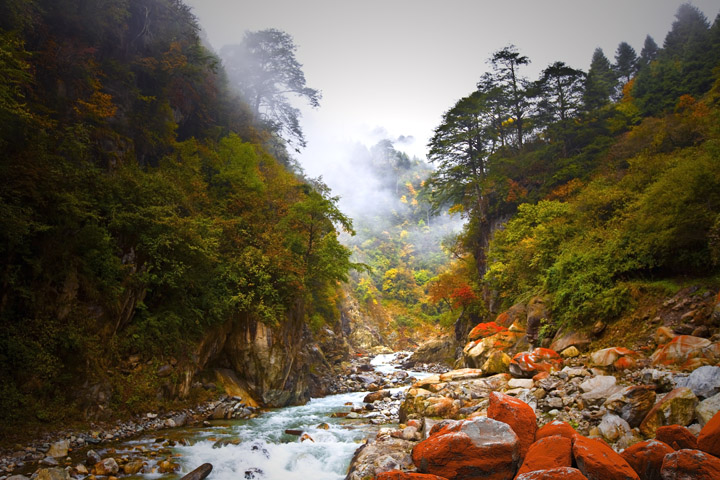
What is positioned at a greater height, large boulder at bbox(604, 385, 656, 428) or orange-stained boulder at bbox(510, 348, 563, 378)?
large boulder at bbox(604, 385, 656, 428)

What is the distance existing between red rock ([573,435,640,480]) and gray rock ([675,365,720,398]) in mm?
2378

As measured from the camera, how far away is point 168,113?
1830cm

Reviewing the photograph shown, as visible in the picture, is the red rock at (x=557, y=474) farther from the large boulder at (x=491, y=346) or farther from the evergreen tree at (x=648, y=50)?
the evergreen tree at (x=648, y=50)

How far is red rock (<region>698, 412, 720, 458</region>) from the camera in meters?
4.34

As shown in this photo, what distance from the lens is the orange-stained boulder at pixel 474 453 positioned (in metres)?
5.37

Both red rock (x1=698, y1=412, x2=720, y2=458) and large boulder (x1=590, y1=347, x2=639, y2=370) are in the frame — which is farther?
large boulder (x1=590, y1=347, x2=639, y2=370)

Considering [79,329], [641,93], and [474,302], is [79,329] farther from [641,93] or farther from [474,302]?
[641,93]

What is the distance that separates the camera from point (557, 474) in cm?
434

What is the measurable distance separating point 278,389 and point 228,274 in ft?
18.8

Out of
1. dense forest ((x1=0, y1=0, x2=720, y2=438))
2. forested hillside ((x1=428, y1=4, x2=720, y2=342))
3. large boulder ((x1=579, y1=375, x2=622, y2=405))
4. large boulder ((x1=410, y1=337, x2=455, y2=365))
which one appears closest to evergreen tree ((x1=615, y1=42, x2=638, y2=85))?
forested hillside ((x1=428, y1=4, x2=720, y2=342))

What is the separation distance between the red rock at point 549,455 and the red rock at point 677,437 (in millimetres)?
1281

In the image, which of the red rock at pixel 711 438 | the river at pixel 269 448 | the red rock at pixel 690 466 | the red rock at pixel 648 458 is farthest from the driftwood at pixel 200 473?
the red rock at pixel 711 438

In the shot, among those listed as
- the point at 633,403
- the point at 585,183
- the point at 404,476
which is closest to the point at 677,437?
the point at 633,403

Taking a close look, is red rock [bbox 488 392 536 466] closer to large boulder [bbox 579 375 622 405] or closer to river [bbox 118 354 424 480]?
large boulder [bbox 579 375 622 405]
